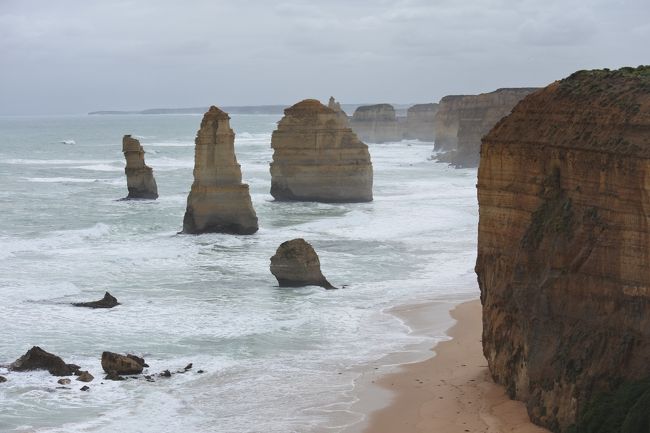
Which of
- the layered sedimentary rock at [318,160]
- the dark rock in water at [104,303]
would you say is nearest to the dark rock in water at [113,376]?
the dark rock in water at [104,303]

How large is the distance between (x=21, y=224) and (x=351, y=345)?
27280mm

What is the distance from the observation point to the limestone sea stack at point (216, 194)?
41219 millimetres

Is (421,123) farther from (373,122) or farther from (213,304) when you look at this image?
(213,304)

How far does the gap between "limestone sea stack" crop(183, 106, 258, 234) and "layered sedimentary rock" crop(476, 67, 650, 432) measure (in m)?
24.4

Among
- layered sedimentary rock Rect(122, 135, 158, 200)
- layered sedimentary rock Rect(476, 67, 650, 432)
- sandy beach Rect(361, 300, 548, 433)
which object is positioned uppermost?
layered sedimentary rock Rect(476, 67, 650, 432)

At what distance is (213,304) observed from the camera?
27.4 meters

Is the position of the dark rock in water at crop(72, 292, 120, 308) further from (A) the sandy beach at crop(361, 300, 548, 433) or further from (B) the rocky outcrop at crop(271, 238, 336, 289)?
(A) the sandy beach at crop(361, 300, 548, 433)

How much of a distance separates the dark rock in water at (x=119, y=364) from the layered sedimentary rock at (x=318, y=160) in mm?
34313

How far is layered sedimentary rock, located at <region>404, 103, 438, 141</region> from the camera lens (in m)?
147

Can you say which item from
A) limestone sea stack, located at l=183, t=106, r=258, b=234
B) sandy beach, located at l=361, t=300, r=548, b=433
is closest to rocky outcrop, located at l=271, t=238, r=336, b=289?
sandy beach, located at l=361, t=300, r=548, b=433

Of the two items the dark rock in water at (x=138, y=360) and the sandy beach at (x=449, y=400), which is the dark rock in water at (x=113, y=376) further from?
the sandy beach at (x=449, y=400)

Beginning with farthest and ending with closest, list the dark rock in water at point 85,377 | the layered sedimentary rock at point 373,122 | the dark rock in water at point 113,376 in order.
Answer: the layered sedimentary rock at point 373,122
the dark rock in water at point 113,376
the dark rock in water at point 85,377

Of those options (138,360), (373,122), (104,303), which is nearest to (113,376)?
(138,360)

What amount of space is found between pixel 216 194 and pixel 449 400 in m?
24.9
